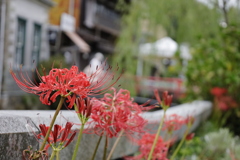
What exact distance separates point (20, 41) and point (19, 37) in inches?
5.0

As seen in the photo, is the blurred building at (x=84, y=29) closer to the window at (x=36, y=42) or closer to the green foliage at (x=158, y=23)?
the window at (x=36, y=42)

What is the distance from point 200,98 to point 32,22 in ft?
23.5

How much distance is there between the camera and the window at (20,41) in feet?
34.6

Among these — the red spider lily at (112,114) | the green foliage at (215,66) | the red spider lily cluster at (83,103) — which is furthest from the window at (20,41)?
the red spider lily at (112,114)

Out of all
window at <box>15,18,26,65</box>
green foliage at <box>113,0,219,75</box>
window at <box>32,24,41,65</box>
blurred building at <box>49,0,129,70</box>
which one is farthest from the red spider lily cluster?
blurred building at <box>49,0,129,70</box>

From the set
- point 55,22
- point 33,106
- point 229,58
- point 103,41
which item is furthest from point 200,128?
point 103,41

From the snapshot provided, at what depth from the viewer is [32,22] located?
11016mm

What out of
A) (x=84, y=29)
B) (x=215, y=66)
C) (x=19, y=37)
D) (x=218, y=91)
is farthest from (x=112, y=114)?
(x=84, y=29)

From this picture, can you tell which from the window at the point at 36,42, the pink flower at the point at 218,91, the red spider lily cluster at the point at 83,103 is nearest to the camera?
the red spider lily cluster at the point at 83,103

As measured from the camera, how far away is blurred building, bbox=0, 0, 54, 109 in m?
8.73

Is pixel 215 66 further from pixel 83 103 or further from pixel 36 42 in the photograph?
pixel 36 42

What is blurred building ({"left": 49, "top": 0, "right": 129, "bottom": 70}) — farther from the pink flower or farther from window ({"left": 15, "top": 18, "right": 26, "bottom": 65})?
the pink flower

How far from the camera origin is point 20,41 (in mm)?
10656

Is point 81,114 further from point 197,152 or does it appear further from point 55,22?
point 55,22
